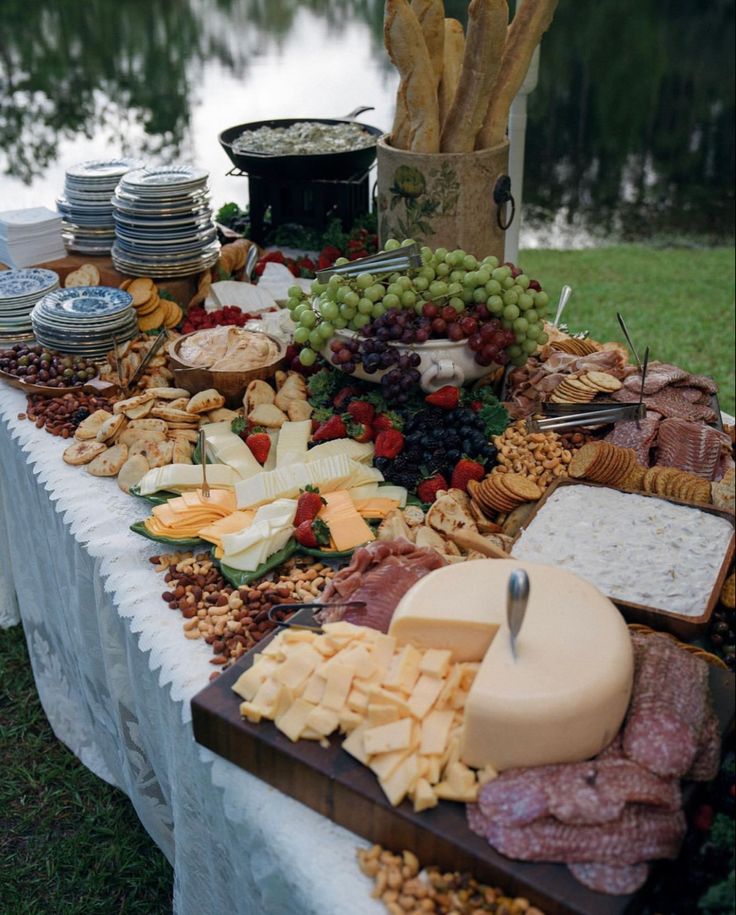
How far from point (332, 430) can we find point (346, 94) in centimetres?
1028

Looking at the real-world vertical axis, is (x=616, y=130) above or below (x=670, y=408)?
below

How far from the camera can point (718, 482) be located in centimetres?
196

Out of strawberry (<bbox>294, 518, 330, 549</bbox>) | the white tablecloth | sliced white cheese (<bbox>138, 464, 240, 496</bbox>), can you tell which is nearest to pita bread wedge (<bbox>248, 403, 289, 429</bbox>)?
sliced white cheese (<bbox>138, 464, 240, 496</bbox>)

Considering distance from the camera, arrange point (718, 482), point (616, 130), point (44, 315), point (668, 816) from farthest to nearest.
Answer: point (616, 130) < point (44, 315) < point (718, 482) < point (668, 816)

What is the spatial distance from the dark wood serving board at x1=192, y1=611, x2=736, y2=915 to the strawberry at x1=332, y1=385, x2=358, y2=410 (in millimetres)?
889

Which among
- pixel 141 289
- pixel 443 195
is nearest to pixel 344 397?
pixel 443 195

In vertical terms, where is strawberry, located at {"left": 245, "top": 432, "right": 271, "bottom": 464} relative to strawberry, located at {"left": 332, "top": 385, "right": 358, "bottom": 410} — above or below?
below

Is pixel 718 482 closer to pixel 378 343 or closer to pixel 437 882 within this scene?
pixel 378 343

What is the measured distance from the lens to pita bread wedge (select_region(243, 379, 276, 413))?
2357 millimetres

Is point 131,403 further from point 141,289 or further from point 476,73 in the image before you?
point 476,73

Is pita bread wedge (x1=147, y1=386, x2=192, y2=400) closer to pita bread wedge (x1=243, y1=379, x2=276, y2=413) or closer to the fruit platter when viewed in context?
the fruit platter

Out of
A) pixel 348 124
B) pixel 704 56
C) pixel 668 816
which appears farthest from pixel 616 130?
Result: pixel 668 816

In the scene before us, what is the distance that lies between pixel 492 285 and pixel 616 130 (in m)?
10.4

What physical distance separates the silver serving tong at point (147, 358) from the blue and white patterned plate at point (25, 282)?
468mm
